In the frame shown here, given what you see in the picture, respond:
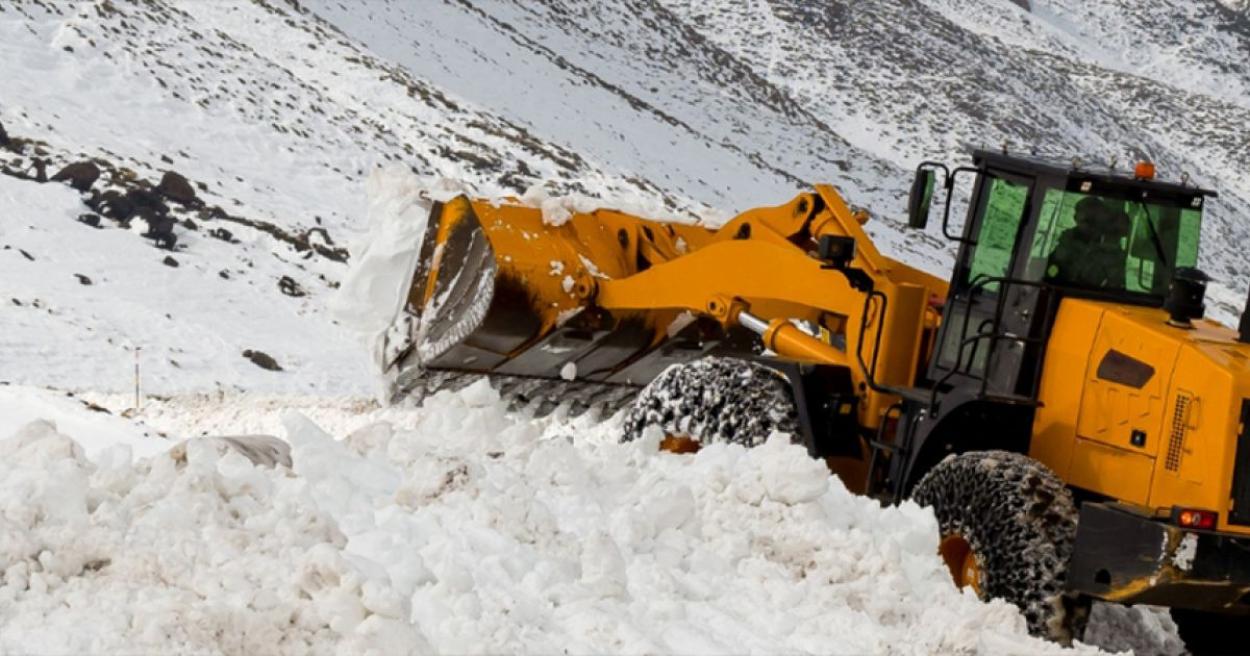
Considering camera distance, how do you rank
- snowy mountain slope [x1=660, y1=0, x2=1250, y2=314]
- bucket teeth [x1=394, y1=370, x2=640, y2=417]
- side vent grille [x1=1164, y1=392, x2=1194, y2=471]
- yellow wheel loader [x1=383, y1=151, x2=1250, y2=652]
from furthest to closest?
snowy mountain slope [x1=660, y1=0, x2=1250, y2=314]
bucket teeth [x1=394, y1=370, x2=640, y2=417]
side vent grille [x1=1164, y1=392, x2=1194, y2=471]
yellow wheel loader [x1=383, y1=151, x2=1250, y2=652]

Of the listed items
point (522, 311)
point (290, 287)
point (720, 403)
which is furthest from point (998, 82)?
point (720, 403)

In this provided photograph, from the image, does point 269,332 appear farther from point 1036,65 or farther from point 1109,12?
point 1109,12

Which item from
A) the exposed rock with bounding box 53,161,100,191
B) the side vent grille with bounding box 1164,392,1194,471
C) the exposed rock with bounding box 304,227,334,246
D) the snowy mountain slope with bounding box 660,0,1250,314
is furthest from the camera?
the snowy mountain slope with bounding box 660,0,1250,314

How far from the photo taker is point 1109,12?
86688 millimetres

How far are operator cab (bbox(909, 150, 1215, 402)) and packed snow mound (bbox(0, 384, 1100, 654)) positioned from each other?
108 centimetres

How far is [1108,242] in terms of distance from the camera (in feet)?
24.0

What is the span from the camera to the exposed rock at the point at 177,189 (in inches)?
920

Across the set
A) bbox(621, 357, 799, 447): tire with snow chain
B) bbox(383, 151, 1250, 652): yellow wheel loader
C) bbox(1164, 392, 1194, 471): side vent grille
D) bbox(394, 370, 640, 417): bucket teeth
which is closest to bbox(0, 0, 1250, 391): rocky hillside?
bbox(394, 370, 640, 417): bucket teeth

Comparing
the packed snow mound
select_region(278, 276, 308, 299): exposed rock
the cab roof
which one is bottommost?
select_region(278, 276, 308, 299): exposed rock

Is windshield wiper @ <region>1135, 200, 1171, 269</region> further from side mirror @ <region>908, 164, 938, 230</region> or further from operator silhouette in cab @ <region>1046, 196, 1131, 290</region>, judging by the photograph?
side mirror @ <region>908, 164, 938, 230</region>

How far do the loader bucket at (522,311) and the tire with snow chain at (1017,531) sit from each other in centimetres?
359

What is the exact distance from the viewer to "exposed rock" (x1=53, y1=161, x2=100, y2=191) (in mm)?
22531

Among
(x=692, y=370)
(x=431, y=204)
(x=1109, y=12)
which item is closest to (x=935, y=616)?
(x=692, y=370)

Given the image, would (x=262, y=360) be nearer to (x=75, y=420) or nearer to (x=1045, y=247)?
(x=75, y=420)
